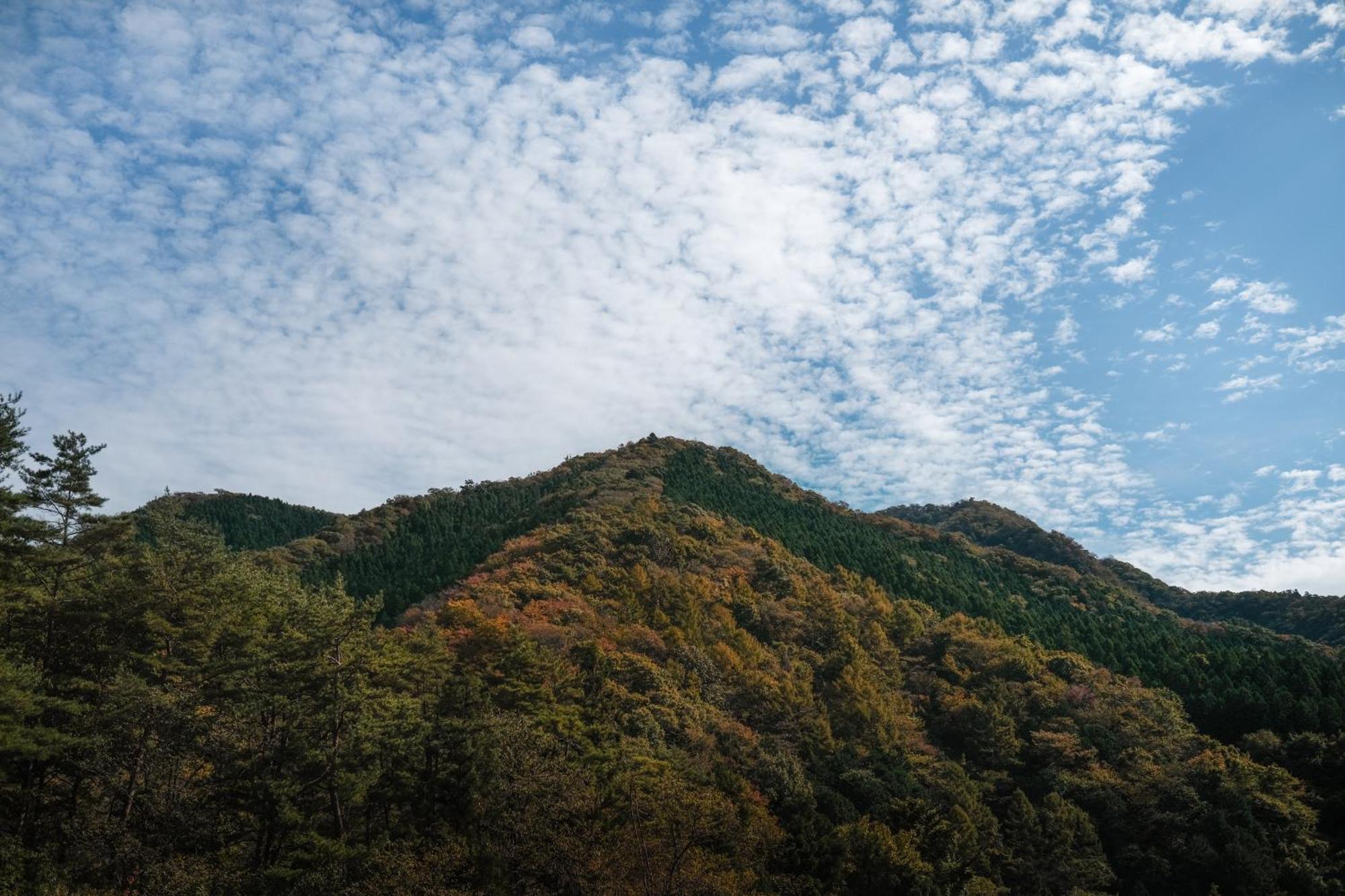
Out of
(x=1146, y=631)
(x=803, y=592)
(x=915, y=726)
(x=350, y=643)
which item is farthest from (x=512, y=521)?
(x=1146, y=631)

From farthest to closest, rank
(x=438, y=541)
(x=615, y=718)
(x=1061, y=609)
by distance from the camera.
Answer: (x=1061, y=609) → (x=438, y=541) → (x=615, y=718)

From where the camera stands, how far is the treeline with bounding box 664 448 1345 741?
62.8m

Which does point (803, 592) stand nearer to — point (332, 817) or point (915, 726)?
point (915, 726)

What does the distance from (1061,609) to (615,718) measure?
67.4 m

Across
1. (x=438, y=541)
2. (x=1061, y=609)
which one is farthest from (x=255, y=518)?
(x=1061, y=609)

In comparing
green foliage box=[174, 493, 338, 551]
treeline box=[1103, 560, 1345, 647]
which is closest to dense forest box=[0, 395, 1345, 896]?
treeline box=[1103, 560, 1345, 647]

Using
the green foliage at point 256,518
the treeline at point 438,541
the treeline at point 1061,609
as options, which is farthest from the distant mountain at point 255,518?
the treeline at point 1061,609

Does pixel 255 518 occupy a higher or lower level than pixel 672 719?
higher

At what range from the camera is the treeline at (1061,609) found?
62.8m

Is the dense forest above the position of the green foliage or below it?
below

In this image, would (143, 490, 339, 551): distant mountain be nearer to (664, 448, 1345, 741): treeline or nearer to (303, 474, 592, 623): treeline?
(303, 474, 592, 623): treeline

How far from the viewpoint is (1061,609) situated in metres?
93.4

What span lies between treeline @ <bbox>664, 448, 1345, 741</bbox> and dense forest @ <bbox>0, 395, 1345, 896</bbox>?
446mm

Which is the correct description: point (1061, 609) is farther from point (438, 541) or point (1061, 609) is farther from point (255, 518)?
point (255, 518)
